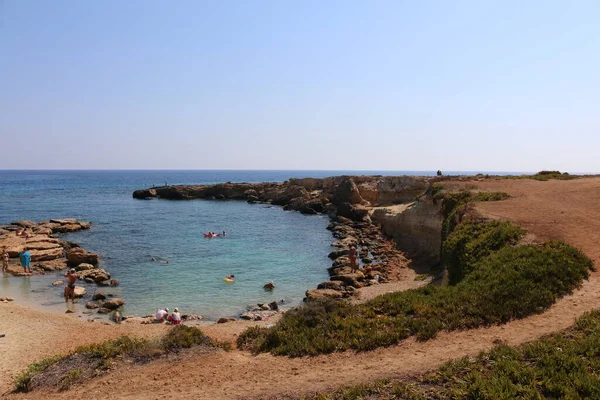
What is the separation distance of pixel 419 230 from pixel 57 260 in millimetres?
29610

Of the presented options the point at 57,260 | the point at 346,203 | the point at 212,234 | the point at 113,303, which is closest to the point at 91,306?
the point at 113,303

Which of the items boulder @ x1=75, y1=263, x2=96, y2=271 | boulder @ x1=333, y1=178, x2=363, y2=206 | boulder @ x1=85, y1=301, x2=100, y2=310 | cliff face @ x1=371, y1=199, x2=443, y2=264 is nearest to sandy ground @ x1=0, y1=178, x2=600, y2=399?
boulder @ x1=85, y1=301, x2=100, y2=310

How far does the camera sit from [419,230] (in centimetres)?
3506

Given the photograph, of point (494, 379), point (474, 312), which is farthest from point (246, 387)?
point (474, 312)

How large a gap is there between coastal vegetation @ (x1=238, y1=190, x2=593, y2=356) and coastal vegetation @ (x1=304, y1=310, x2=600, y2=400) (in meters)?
2.48

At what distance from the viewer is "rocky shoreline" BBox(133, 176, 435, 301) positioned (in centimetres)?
2755

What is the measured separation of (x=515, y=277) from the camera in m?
14.1

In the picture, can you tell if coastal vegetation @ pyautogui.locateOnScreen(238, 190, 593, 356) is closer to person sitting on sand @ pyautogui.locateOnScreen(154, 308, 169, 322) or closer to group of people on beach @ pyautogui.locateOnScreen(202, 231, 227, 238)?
person sitting on sand @ pyautogui.locateOnScreen(154, 308, 169, 322)

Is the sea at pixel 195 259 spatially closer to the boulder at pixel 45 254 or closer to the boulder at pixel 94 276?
the boulder at pixel 94 276

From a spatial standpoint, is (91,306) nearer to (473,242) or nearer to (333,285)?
(333,285)

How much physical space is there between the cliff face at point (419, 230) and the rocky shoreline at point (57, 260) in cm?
2195

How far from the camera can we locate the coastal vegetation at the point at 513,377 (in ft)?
25.6

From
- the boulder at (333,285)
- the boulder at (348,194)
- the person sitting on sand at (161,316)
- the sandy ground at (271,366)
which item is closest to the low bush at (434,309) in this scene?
the sandy ground at (271,366)

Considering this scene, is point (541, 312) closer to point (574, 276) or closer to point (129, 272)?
point (574, 276)
